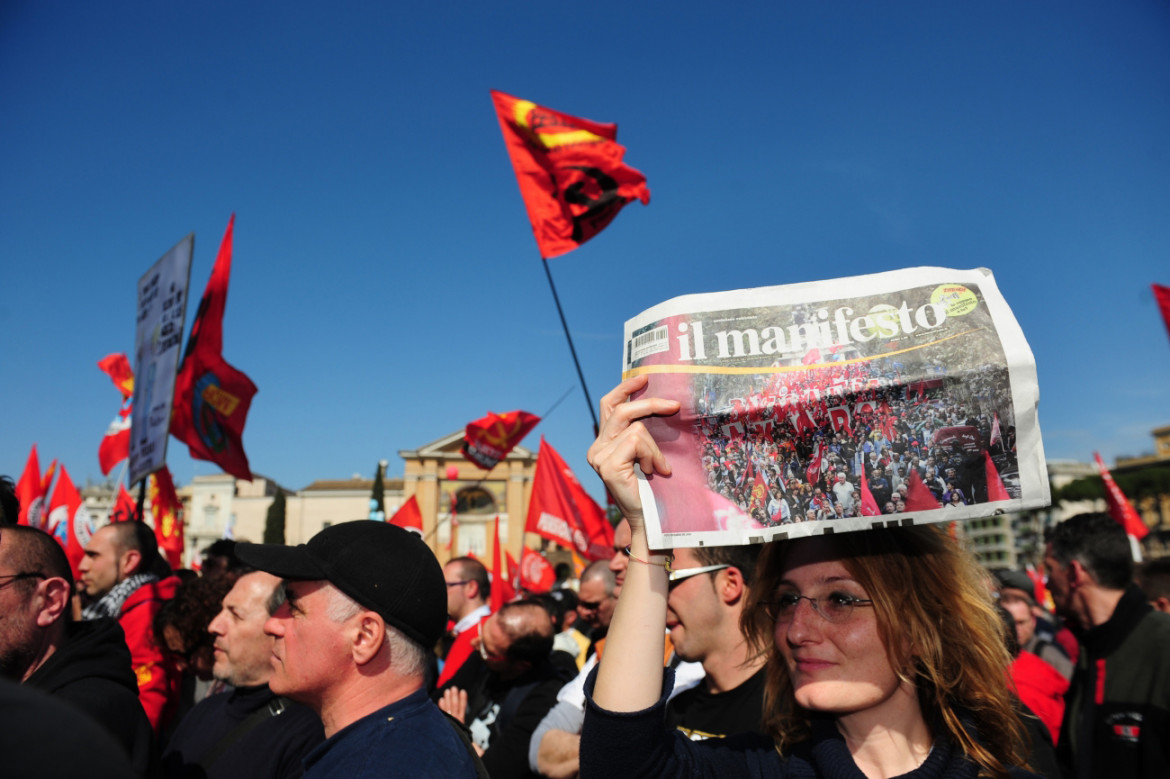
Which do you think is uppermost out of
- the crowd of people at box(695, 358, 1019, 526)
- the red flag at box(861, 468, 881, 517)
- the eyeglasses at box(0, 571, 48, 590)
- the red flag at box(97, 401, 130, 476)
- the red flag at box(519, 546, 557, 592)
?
the red flag at box(97, 401, 130, 476)

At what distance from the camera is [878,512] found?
1622 mm

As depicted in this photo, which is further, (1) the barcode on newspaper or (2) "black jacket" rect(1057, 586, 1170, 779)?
(2) "black jacket" rect(1057, 586, 1170, 779)

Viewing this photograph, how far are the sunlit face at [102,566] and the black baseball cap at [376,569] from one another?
3.91 meters

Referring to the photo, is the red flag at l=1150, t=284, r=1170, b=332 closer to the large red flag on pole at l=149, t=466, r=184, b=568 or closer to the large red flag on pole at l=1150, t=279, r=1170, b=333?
the large red flag on pole at l=1150, t=279, r=1170, b=333

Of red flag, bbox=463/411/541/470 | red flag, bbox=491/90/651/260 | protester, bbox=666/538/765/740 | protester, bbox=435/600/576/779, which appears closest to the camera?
protester, bbox=666/538/765/740

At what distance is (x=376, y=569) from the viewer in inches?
102

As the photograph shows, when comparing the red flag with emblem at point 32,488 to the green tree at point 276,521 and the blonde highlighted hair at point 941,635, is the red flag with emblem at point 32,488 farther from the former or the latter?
the green tree at point 276,521

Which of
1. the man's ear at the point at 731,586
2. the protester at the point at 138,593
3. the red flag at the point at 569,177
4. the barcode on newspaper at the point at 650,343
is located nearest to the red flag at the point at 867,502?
the barcode on newspaper at the point at 650,343

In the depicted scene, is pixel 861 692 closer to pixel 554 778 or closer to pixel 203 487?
pixel 554 778

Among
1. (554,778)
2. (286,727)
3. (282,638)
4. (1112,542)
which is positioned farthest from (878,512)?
(1112,542)

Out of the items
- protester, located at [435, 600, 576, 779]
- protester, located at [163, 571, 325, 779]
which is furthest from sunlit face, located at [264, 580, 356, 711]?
protester, located at [435, 600, 576, 779]

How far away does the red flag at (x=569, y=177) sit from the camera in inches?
333

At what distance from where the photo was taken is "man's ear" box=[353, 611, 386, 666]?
2502 millimetres

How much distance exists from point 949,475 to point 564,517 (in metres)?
10.5
